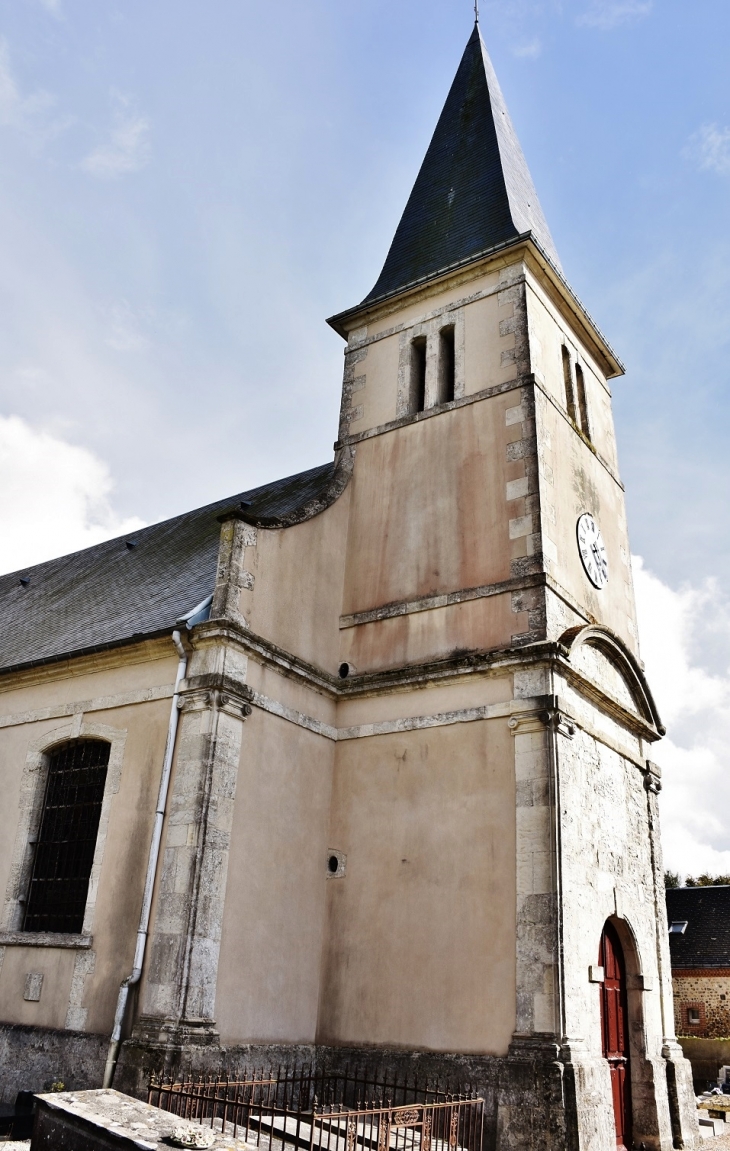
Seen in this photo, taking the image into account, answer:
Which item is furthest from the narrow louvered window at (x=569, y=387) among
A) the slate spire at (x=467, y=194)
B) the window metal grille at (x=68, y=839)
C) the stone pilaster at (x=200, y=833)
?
the window metal grille at (x=68, y=839)

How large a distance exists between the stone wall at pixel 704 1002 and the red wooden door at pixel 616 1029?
16.9 m

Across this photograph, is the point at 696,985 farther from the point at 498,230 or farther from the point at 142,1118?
the point at 142,1118

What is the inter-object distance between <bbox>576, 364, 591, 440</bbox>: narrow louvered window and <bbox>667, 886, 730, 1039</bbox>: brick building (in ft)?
54.5

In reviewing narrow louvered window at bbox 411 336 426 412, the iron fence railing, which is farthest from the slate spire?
the iron fence railing

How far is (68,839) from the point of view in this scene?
1102cm

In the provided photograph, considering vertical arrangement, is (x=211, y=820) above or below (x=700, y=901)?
below

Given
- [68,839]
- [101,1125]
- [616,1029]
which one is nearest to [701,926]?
[616,1029]

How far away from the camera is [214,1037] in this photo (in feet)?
28.7

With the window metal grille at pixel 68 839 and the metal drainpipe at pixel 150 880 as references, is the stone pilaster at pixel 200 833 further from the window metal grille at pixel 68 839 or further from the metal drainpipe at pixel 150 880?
the window metal grille at pixel 68 839

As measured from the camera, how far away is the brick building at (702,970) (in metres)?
25.7

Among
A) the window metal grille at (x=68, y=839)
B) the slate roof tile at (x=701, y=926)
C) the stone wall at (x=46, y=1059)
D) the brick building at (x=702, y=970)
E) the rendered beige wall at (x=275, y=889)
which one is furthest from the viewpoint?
the slate roof tile at (x=701, y=926)

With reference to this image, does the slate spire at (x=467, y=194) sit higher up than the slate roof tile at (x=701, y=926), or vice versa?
the slate spire at (x=467, y=194)

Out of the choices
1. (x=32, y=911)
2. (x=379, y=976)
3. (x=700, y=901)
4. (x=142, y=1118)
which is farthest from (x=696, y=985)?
(x=142, y=1118)

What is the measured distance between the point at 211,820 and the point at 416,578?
171 inches
